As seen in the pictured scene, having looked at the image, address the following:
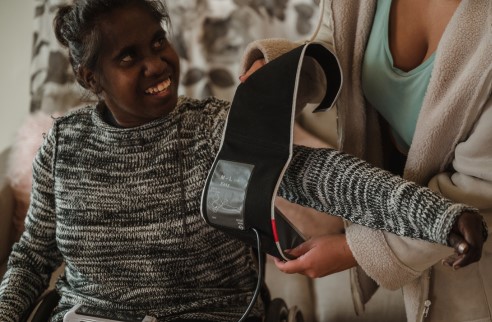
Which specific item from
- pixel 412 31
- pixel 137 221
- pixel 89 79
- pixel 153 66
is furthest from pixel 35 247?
pixel 412 31

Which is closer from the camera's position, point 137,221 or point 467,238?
point 467,238

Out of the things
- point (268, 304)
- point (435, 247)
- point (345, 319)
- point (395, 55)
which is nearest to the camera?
point (435, 247)

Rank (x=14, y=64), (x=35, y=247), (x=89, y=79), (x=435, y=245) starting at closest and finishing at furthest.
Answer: (x=435, y=245)
(x=89, y=79)
(x=35, y=247)
(x=14, y=64)

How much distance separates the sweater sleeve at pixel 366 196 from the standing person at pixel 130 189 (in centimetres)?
21

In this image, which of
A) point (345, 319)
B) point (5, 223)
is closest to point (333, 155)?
point (345, 319)

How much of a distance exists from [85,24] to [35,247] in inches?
19.9

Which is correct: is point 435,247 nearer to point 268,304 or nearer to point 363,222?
point 363,222

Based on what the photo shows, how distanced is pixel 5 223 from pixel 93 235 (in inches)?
27.1

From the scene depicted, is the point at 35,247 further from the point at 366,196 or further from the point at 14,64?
the point at 14,64

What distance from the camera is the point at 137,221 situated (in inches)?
46.9

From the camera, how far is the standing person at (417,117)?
94 centimetres

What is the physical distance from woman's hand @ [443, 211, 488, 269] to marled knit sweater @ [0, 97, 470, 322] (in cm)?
49

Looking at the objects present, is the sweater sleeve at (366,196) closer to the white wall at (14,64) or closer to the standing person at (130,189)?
the standing person at (130,189)

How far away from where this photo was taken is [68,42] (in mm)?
1184
